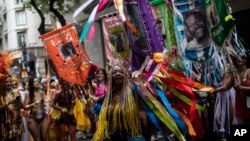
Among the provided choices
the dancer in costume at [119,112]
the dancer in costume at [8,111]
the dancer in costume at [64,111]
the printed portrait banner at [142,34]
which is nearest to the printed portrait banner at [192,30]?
the printed portrait banner at [142,34]

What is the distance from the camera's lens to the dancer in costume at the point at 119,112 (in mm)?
5168

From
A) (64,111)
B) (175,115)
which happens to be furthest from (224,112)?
(64,111)

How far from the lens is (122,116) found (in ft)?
17.0

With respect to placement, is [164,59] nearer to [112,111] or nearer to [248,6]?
[112,111]

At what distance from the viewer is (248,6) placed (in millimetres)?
10258

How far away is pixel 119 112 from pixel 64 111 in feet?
9.47

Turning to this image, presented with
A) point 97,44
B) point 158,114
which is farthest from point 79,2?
point 158,114

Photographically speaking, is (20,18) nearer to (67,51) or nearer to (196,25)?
(67,51)

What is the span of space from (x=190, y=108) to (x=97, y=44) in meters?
12.5

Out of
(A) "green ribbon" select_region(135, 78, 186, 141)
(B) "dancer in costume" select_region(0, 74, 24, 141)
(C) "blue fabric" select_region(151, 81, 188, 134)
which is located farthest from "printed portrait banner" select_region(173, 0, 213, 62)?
(B) "dancer in costume" select_region(0, 74, 24, 141)

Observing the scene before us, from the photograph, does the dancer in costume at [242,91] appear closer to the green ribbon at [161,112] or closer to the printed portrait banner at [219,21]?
the printed portrait banner at [219,21]

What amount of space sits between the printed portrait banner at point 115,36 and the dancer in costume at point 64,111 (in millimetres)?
1021

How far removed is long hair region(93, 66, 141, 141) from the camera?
516 cm

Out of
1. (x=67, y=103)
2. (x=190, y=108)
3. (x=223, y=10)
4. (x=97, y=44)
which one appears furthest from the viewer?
(x=97, y=44)
